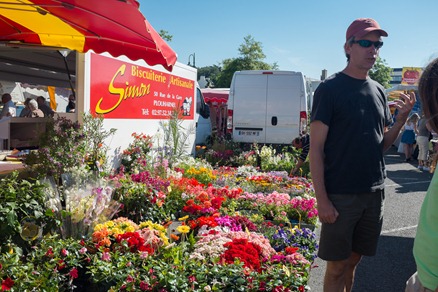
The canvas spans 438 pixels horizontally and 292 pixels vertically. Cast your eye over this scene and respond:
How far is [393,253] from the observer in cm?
551

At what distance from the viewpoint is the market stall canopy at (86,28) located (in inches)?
140

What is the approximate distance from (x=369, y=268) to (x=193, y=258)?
101 inches

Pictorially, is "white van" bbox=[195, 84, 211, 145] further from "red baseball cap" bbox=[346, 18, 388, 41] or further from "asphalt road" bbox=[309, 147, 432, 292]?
"red baseball cap" bbox=[346, 18, 388, 41]

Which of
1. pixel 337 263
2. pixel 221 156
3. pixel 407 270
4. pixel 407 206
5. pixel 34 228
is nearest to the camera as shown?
pixel 337 263

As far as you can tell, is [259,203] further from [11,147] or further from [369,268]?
[11,147]

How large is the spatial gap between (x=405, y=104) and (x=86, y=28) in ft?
10.3

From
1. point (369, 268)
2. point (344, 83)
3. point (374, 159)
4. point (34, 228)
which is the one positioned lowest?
point (369, 268)

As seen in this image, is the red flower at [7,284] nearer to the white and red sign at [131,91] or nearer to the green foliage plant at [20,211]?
the green foliage plant at [20,211]

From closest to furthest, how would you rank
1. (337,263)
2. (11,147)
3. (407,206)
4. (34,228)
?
(337,263) → (34,228) → (11,147) → (407,206)

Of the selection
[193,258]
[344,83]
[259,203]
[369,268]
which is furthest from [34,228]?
[369,268]

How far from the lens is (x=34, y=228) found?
3258 millimetres

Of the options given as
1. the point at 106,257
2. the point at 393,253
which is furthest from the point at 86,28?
the point at 393,253

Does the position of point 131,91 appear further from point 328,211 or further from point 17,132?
point 328,211

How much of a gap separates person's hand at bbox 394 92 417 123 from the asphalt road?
1555mm
